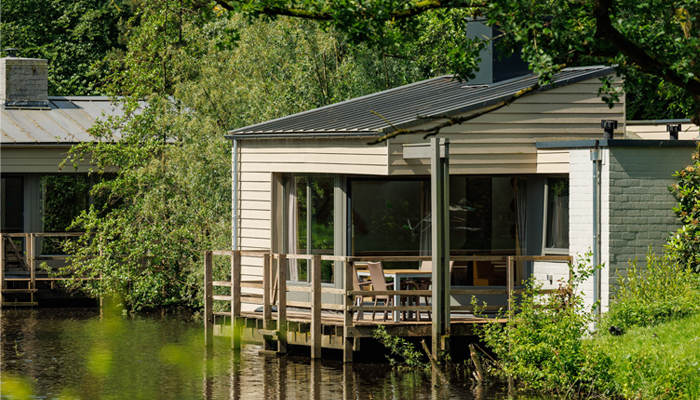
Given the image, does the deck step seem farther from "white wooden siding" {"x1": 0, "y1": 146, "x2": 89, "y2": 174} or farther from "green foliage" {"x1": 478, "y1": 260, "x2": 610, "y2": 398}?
"green foliage" {"x1": 478, "y1": 260, "x2": 610, "y2": 398}

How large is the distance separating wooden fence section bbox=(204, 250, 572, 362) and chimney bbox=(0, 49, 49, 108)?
1231 cm

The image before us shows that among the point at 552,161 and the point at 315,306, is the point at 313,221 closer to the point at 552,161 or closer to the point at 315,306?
the point at 315,306

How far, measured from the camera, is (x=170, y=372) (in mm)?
13703

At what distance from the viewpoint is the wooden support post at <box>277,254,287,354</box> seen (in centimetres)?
1433

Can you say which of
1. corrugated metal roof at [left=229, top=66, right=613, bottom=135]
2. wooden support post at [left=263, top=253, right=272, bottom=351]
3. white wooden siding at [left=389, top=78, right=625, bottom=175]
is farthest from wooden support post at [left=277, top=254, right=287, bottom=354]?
white wooden siding at [left=389, top=78, right=625, bottom=175]

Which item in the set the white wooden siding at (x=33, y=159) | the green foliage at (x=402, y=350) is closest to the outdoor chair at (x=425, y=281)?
the green foliage at (x=402, y=350)

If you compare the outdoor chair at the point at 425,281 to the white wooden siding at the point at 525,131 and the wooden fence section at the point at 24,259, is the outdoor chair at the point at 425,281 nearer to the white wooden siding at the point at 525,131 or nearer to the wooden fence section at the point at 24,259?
the white wooden siding at the point at 525,131

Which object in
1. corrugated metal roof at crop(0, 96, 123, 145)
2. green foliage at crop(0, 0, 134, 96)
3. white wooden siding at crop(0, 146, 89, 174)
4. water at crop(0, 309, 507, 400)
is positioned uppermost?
green foliage at crop(0, 0, 134, 96)

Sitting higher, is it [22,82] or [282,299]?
[22,82]

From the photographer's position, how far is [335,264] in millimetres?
14922

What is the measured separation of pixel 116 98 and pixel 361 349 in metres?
12.3

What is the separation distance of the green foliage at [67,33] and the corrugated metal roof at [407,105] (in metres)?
21.9

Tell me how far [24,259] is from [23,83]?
5.70 metres

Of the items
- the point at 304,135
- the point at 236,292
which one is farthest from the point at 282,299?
the point at 304,135
